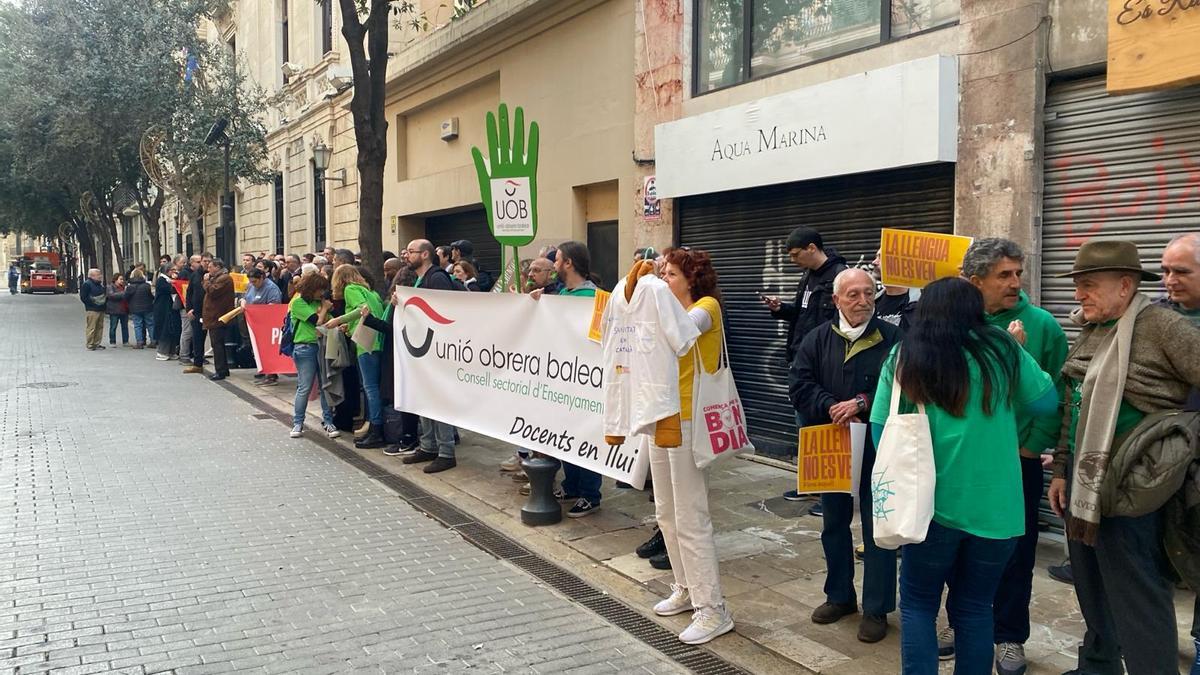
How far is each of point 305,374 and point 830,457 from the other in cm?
683

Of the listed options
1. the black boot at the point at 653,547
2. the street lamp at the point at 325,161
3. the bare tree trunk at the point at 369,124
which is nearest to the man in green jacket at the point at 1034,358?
the black boot at the point at 653,547

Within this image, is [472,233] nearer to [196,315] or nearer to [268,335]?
[268,335]

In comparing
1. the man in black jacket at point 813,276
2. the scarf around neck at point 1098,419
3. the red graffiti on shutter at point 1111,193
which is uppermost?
the red graffiti on shutter at point 1111,193

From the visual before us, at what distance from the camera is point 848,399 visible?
4309mm

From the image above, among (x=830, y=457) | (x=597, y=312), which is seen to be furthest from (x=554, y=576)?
(x=830, y=457)

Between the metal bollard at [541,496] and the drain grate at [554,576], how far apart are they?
0.29m

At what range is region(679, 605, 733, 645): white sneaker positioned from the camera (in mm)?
4434

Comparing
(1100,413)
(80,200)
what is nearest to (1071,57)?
(1100,413)

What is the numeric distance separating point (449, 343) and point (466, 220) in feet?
27.8

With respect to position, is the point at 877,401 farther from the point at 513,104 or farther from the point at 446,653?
the point at 513,104

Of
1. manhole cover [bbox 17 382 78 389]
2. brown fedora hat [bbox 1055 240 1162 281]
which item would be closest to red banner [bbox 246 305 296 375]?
manhole cover [bbox 17 382 78 389]

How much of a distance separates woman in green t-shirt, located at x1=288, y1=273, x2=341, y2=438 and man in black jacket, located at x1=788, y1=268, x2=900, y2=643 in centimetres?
620

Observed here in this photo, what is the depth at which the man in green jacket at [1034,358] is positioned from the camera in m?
3.76

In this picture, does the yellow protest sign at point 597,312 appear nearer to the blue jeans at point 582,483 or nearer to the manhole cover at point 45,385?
the blue jeans at point 582,483
